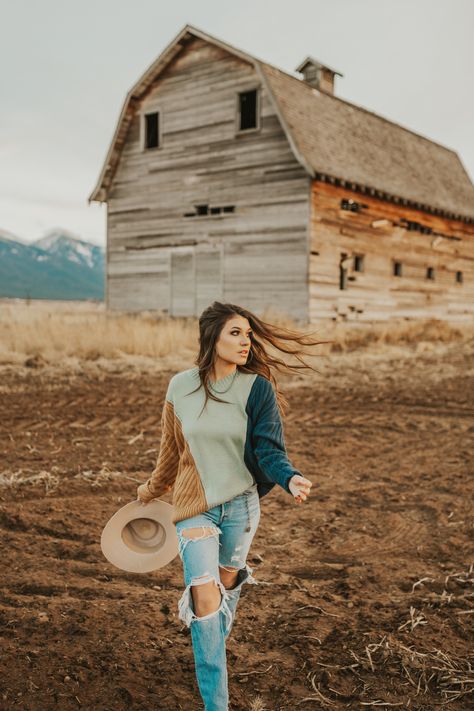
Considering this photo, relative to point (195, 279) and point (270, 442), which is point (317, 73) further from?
point (270, 442)

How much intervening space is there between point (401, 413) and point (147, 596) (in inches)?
231

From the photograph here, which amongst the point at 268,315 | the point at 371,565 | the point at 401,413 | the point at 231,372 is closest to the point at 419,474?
the point at 371,565

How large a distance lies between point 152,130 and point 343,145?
5.81m

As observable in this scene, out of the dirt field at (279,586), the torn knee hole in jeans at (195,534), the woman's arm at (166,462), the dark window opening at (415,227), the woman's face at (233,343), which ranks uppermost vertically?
the dark window opening at (415,227)

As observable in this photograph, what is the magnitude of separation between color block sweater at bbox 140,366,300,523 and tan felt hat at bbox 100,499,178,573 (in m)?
0.28

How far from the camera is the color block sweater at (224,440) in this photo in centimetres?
261

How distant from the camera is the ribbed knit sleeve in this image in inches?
111

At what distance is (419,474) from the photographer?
6082 mm

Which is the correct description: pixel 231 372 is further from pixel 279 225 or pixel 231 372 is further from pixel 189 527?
pixel 279 225

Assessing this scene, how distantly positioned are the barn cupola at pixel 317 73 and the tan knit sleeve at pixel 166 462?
21.3 meters

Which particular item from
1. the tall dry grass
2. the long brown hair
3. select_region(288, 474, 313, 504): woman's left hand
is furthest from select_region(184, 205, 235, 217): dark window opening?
select_region(288, 474, 313, 504): woman's left hand

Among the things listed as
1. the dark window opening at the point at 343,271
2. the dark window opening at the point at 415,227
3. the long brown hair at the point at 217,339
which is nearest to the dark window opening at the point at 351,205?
the dark window opening at the point at 343,271

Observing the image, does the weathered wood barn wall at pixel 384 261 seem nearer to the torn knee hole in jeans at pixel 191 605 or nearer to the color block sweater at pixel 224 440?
the color block sweater at pixel 224 440

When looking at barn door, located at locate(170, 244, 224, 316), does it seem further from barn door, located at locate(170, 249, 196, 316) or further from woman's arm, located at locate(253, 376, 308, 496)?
woman's arm, located at locate(253, 376, 308, 496)
